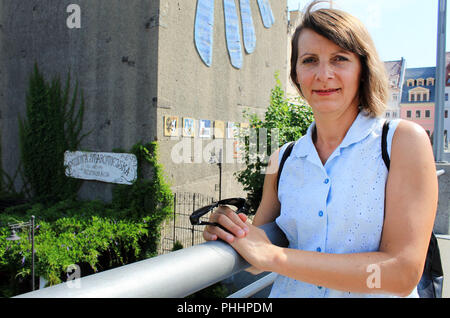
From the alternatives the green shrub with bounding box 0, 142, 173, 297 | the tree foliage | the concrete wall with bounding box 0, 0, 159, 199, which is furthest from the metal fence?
the concrete wall with bounding box 0, 0, 159, 199

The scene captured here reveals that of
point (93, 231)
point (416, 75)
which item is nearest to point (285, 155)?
point (93, 231)

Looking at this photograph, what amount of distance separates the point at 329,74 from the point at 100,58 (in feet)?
25.9

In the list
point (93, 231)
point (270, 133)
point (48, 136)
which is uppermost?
point (270, 133)

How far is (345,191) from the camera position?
46.1 inches

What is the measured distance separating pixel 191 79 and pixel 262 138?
7.60 feet

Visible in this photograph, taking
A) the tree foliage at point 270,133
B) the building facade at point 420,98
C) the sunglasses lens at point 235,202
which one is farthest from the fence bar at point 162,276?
the building facade at point 420,98

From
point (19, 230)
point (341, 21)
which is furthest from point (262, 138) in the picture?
point (341, 21)

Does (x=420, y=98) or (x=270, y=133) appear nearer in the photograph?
(x=270, y=133)

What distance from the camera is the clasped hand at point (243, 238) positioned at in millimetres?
1069

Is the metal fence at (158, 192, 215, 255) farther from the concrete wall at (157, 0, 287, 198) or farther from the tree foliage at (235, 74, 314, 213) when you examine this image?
the tree foliage at (235, 74, 314, 213)

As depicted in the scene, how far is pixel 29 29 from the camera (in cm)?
935

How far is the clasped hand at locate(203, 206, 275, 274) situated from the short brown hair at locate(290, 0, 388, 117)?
23.6 inches

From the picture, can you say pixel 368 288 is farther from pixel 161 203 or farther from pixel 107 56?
pixel 107 56

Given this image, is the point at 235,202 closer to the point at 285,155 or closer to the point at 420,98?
the point at 285,155
